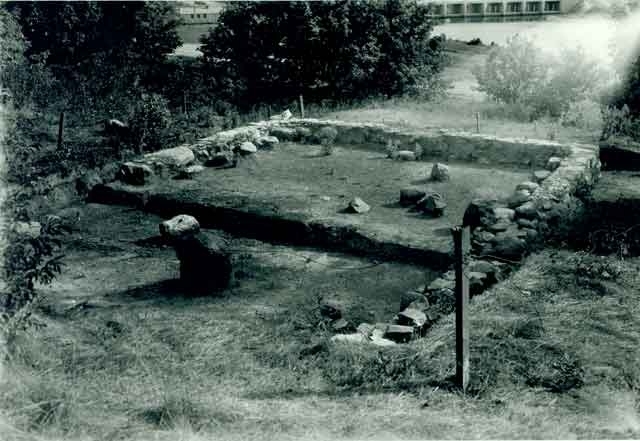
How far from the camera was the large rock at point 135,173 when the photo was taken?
507 inches

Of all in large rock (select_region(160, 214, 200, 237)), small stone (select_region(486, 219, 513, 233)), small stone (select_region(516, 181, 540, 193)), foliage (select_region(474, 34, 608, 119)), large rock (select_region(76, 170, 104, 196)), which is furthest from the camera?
foliage (select_region(474, 34, 608, 119))

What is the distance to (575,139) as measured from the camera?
13820mm

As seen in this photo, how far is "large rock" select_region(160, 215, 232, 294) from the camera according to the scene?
28.7 ft

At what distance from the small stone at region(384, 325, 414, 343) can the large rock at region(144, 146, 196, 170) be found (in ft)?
24.3

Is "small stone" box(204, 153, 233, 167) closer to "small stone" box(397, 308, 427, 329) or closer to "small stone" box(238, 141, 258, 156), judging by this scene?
"small stone" box(238, 141, 258, 156)

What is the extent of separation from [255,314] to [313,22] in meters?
12.5

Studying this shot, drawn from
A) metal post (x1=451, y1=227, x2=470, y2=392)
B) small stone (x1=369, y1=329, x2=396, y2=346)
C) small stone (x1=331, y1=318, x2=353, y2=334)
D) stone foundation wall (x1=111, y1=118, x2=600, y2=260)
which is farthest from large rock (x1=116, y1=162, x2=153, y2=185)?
metal post (x1=451, y1=227, x2=470, y2=392)

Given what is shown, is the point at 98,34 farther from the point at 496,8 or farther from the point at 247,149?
the point at 496,8

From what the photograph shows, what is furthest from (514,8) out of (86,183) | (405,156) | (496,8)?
(86,183)

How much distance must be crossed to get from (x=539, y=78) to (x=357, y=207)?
804 cm

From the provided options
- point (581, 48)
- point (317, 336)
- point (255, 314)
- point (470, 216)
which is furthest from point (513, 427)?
point (581, 48)

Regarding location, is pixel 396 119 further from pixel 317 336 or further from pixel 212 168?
pixel 317 336

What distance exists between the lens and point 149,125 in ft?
49.7

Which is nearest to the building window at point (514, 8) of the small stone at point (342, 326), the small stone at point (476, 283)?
the small stone at point (476, 283)
